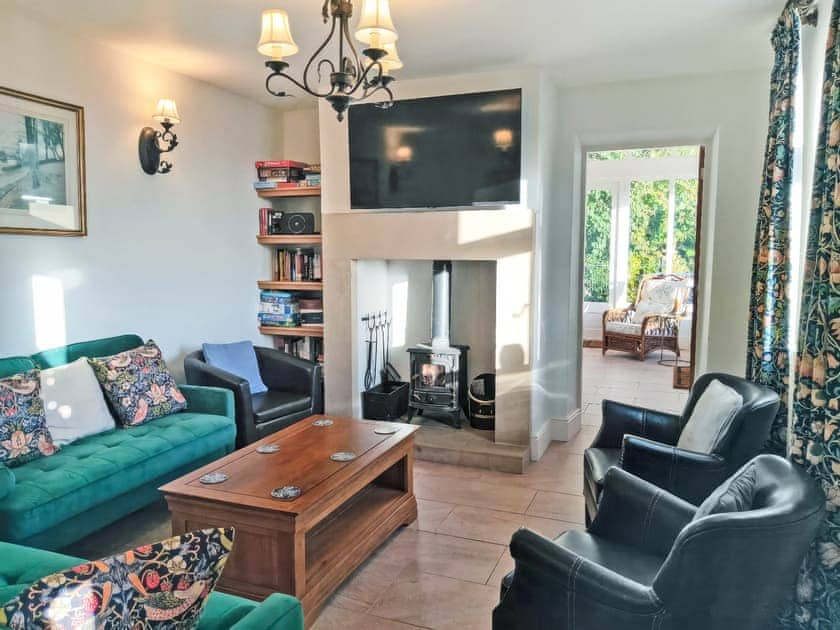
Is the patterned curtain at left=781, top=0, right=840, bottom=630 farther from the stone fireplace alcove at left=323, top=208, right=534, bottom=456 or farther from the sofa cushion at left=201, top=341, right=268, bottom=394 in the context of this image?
the sofa cushion at left=201, top=341, right=268, bottom=394

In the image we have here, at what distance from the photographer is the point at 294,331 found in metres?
5.05

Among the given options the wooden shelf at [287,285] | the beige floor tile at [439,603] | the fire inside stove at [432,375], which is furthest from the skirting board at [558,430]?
the wooden shelf at [287,285]

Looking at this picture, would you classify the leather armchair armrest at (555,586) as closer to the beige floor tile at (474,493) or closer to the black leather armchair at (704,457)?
the black leather armchair at (704,457)

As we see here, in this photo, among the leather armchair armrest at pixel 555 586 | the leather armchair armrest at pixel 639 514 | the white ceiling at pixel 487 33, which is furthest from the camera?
the white ceiling at pixel 487 33

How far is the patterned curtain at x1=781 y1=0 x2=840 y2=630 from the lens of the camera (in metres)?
1.86

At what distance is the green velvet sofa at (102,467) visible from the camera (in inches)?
98.6

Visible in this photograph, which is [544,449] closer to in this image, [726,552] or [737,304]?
[737,304]

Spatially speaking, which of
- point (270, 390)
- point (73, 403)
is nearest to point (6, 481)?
point (73, 403)

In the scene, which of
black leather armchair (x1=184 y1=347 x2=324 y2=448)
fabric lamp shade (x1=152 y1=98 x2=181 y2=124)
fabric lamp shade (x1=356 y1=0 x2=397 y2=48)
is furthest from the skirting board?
fabric lamp shade (x1=152 y1=98 x2=181 y2=124)

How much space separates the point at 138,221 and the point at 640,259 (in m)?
7.04

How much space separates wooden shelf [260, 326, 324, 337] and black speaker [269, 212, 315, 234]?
80 cm

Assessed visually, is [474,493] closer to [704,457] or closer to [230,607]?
[704,457]

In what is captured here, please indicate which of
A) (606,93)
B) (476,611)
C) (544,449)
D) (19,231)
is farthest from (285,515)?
(606,93)

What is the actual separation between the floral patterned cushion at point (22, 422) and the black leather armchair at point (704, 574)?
7.42ft
